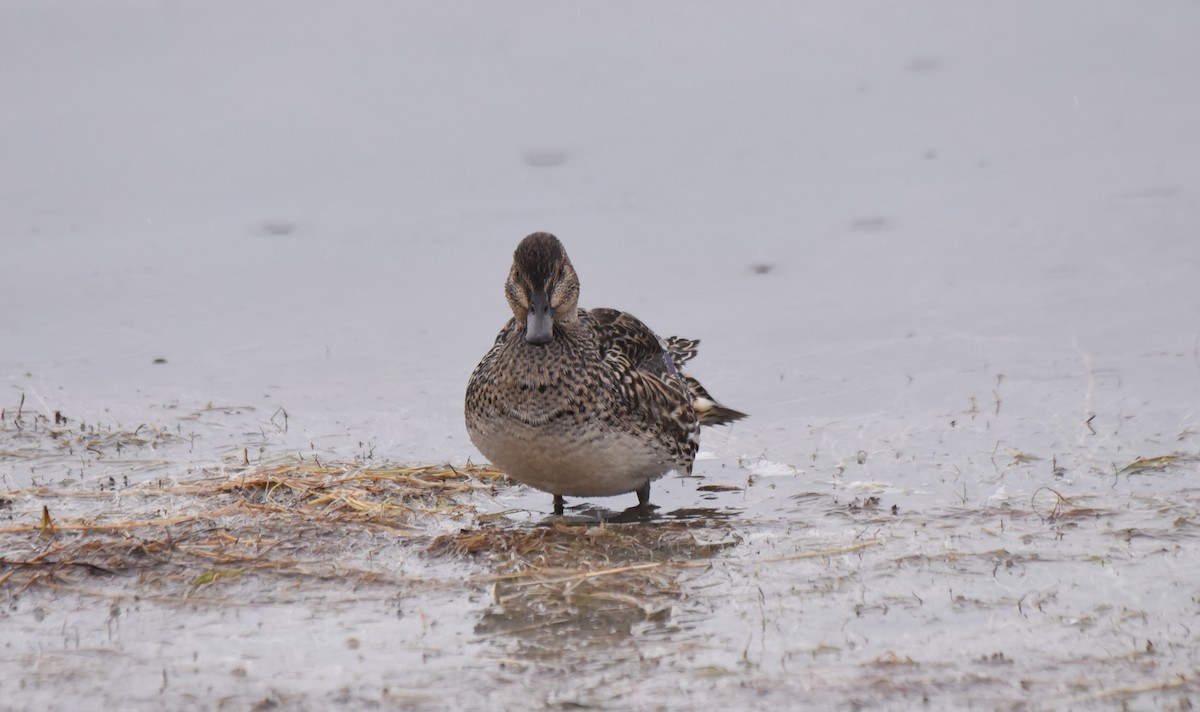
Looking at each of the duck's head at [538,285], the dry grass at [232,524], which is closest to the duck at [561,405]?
the duck's head at [538,285]

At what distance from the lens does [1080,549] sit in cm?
561

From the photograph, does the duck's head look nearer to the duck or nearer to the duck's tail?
the duck

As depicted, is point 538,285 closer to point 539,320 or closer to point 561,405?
point 539,320

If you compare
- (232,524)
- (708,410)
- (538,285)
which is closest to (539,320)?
(538,285)

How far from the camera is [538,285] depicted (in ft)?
21.1

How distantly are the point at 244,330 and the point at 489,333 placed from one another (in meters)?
1.41

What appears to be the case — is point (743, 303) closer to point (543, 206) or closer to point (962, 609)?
point (543, 206)

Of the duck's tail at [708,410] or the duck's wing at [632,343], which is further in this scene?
the duck's tail at [708,410]

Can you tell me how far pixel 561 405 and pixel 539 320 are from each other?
0.35m

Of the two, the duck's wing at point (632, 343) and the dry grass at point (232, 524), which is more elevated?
the duck's wing at point (632, 343)

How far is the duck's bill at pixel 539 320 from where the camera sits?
6.28m

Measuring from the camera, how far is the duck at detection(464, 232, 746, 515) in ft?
20.6

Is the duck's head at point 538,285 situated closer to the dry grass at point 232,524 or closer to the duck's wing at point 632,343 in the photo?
the duck's wing at point 632,343

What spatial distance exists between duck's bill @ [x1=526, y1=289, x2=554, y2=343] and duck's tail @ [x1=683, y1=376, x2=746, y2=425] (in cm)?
112
